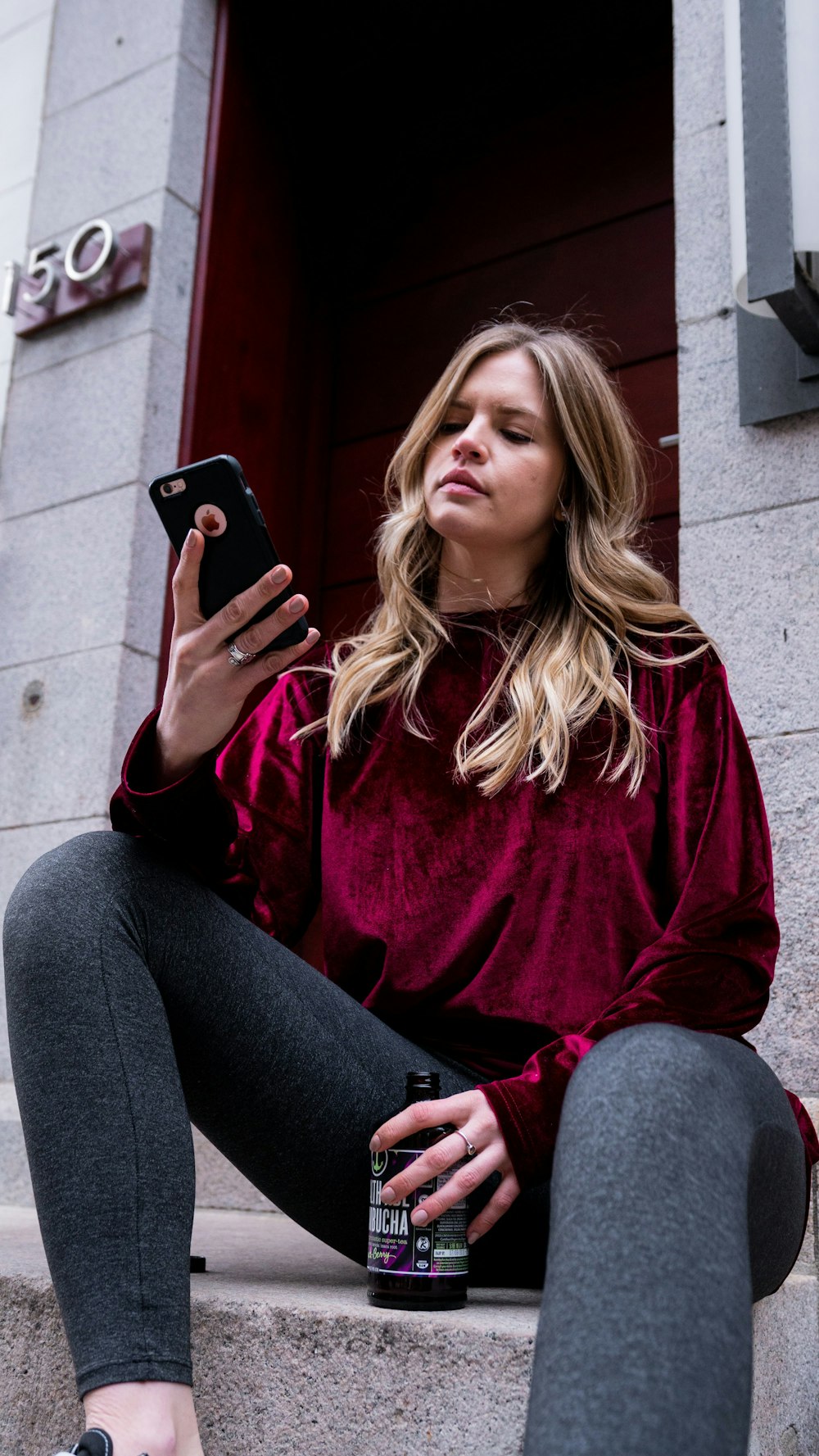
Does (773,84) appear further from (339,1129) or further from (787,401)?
(339,1129)

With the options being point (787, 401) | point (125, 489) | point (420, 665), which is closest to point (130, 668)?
point (125, 489)

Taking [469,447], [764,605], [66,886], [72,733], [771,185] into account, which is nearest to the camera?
[66,886]

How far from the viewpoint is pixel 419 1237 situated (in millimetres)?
1283

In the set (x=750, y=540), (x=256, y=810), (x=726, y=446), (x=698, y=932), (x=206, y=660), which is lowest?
(x=698, y=932)

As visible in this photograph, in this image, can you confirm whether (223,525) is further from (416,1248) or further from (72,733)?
(72,733)

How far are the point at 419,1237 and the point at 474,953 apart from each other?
0.41 meters

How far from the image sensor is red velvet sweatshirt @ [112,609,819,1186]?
4.66 ft

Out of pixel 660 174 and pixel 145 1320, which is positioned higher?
pixel 660 174

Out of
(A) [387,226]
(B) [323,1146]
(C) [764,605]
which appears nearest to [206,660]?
(B) [323,1146]

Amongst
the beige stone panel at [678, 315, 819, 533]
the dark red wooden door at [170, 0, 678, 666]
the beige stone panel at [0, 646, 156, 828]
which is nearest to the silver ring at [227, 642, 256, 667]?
→ the beige stone panel at [678, 315, 819, 533]

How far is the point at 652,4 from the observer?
3.29 meters

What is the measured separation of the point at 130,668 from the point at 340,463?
2.93ft

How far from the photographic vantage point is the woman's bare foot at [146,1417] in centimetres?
110

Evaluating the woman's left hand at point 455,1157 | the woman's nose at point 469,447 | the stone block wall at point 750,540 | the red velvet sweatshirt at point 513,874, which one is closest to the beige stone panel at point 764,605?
the stone block wall at point 750,540
